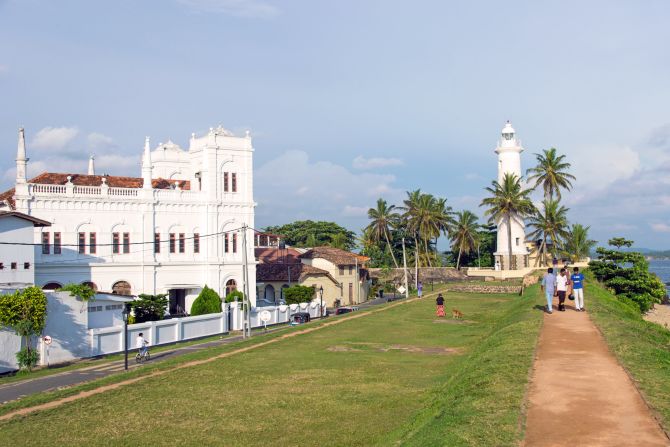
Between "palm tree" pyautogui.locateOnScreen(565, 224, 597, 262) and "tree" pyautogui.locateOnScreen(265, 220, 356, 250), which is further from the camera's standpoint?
"tree" pyautogui.locateOnScreen(265, 220, 356, 250)

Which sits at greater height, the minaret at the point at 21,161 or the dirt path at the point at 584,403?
the minaret at the point at 21,161

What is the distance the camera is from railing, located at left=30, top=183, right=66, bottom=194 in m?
46.8

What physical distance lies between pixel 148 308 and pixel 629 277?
34160 mm

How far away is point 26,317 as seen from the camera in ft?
95.7

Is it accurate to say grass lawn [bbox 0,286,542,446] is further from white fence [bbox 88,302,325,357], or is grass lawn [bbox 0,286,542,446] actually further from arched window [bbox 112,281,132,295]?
arched window [bbox 112,281,132,295]

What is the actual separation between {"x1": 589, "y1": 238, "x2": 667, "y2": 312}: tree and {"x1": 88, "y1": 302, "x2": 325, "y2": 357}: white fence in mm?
22940

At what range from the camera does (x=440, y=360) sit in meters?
22.1

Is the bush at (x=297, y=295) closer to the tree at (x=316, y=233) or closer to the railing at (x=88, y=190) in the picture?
the railing at (x=88, y=190)

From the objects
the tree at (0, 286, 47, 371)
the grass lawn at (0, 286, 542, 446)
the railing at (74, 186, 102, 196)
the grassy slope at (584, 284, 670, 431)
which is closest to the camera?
the grassy slope at (584, 284, 670, 431)

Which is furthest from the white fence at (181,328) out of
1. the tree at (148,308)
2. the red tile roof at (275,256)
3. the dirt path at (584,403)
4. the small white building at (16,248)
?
the dirt path at (584,403)

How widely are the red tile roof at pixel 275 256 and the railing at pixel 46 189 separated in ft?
77.1

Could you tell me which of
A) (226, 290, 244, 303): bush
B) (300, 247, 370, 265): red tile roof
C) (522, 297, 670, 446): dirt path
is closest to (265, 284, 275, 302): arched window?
(300, 247, 370, 265): red tile roof

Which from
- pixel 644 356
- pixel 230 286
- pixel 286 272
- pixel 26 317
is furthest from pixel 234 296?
pixel 644 356

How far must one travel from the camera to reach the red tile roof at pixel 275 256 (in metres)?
68.1
